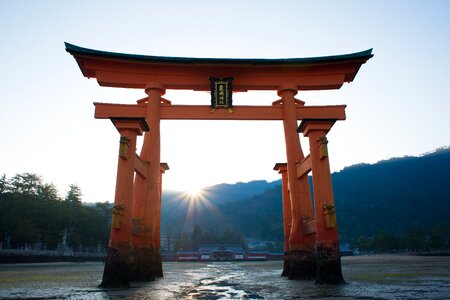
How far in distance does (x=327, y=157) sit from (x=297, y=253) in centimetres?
317

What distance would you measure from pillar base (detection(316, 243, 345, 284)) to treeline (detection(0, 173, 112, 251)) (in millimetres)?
34529

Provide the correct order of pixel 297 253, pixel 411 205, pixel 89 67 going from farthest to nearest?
1. pixel 411 205
2. pixel 89 67
3. pixel 297 253

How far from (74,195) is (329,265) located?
5121cm

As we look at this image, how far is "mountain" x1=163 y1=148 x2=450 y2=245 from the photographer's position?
105 meters

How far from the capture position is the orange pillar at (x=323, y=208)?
8.30 m

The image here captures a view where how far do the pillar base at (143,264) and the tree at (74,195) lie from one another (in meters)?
45.1

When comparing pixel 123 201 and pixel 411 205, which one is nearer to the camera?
pixel 123 201

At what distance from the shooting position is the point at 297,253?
10.1 m

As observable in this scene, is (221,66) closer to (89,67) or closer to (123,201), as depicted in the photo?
(89,67)

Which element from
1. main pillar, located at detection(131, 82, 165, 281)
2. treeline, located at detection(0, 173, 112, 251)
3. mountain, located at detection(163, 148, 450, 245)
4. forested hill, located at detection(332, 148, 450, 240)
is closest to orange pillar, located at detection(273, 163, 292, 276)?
main pillar, located at detection(131, 82, 165, 281)

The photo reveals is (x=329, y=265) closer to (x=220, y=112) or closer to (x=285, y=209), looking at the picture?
(x=285, y=209)

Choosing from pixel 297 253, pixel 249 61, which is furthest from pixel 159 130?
pixel 297 253

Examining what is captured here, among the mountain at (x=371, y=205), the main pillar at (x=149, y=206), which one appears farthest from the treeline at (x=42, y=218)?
the mountain at (x=371, y=205)

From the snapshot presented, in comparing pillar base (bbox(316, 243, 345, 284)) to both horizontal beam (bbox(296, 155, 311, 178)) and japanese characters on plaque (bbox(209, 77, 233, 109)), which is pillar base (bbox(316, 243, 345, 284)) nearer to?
horizontal beam (bbox(296, 155, 311, 178))
